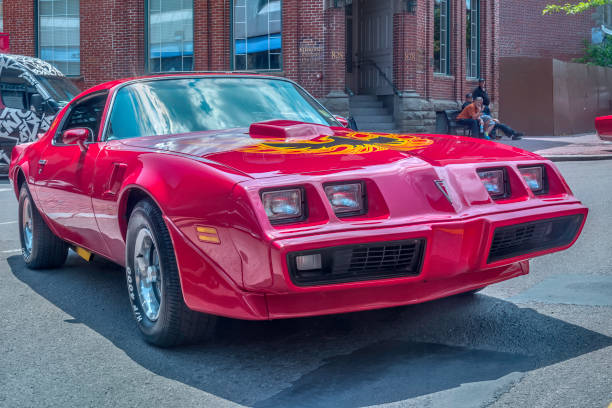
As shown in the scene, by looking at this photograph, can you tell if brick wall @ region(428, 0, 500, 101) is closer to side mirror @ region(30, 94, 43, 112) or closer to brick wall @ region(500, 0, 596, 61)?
brick wall @ region(500, 0, 596, 61)

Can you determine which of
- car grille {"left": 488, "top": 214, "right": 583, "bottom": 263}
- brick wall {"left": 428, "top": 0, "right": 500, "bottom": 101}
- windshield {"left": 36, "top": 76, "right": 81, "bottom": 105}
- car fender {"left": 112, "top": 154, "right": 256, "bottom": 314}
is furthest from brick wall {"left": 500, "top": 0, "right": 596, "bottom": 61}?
Answer: car fender {"left": 112, "top": 154, "right": 256, "bottom": 314}

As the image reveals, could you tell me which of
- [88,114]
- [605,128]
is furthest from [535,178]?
[605,128]

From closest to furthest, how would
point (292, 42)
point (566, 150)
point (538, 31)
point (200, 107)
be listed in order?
point (200, 107)
point (566, 150)
point (292, 42)
point (538, 31)

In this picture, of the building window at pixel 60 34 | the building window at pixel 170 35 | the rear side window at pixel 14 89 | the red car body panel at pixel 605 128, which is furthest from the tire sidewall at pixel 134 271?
the building window at pixel 60 34

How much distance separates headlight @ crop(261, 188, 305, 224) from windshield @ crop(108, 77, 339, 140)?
4.85ft

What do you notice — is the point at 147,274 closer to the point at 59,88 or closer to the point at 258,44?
the point at 59,88

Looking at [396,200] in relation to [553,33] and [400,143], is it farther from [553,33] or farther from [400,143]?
[553,33]

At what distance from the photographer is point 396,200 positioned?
147 inches

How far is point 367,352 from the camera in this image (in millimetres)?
4047

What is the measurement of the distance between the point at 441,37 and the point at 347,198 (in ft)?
71.0

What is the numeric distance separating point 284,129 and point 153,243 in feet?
3.14

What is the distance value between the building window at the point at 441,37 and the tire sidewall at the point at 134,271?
68.1ft

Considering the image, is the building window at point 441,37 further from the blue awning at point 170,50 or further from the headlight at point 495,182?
the headlight at point 495,182

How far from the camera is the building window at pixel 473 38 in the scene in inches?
1022
